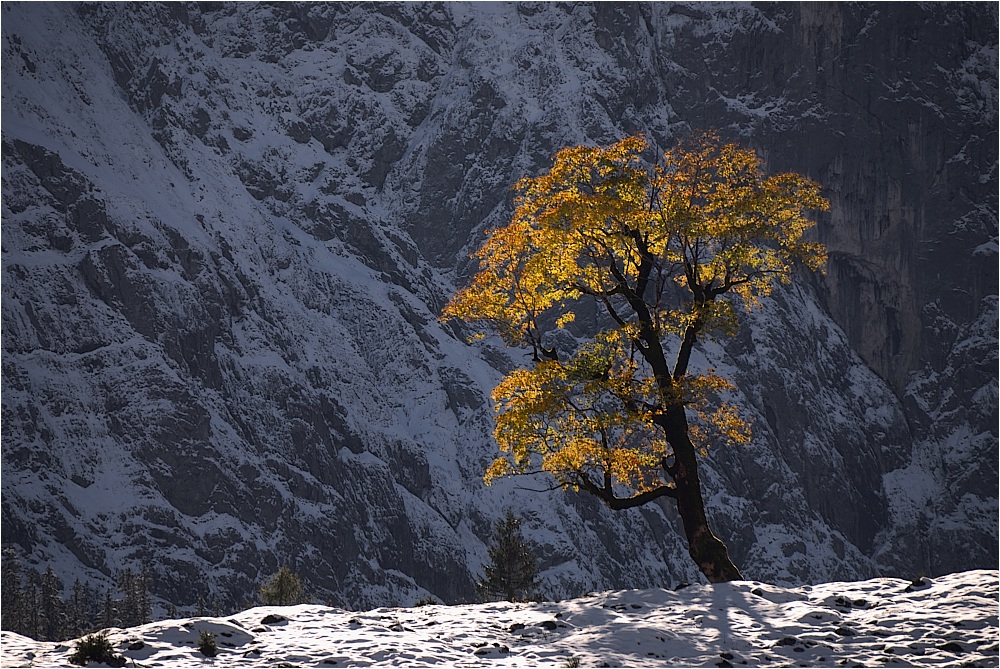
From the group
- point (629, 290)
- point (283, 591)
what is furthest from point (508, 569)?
point (629, 290)

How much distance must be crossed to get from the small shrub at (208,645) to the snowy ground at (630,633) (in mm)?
120

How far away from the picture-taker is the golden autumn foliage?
2734 centimetres

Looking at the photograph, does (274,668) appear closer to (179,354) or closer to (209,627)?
(209,627)

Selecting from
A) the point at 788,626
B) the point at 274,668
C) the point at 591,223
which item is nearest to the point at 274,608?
the point at 274,668

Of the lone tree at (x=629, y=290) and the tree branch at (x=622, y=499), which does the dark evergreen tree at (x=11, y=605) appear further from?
the tree branch at (x=622, y=499)

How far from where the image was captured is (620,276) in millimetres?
28734

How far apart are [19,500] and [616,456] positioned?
167 metres

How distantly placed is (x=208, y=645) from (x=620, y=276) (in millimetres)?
13959

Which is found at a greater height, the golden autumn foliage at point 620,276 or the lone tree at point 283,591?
the golden autumn foliage at point 620,276

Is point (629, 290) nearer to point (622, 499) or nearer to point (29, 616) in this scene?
point (622, 499)

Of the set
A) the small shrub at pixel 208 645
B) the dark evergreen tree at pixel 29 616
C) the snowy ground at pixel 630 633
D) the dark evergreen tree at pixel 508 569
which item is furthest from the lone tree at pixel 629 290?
the dark evergreen tree at pixel 29 616

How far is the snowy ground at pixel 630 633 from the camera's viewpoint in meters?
18.8

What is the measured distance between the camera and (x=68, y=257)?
655ft

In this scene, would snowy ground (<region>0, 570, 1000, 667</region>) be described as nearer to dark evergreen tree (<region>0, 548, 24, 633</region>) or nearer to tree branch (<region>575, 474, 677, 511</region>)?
tree branch (<region>575, 474, 677, 511</region>)
